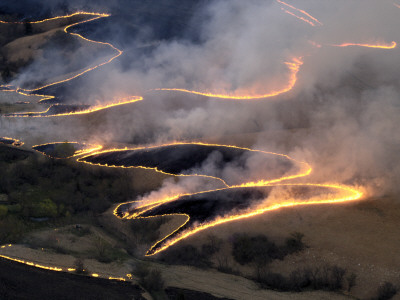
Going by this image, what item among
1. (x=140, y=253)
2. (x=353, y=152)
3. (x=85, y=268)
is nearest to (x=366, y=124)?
(x=353, y=152)

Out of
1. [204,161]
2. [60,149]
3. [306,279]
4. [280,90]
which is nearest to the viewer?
[306,279]

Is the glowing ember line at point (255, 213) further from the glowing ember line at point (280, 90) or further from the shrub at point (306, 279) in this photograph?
the glowing ember line at point (280, 90)

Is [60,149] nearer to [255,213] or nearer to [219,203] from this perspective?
[219,203]

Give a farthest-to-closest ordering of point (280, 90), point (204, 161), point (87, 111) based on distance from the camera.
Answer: point (87, 111)
point (280, 90)
point (204, 161)

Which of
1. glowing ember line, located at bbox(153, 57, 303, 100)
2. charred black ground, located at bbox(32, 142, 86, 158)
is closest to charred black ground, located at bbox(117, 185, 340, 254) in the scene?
charred black ground, located at bbox(32, 142, 86, 158)

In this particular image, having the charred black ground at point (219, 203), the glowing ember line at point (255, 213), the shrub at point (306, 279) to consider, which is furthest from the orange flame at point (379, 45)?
the shrub at point (306, 279)

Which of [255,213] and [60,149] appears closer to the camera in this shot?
[255,213]

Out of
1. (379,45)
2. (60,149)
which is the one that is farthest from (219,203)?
(379,45)

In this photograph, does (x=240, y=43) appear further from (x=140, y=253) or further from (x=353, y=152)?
(x=140, y=253)

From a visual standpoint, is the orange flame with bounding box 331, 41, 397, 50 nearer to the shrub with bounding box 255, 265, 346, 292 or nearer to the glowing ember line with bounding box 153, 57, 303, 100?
the glowing ember line with bounding box 153, 57, 303, 100

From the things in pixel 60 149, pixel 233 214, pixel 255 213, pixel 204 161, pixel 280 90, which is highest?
pixel 280 90

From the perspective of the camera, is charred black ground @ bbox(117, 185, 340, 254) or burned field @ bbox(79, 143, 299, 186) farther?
burned field @ bbox(79, 143, 299, 186)
